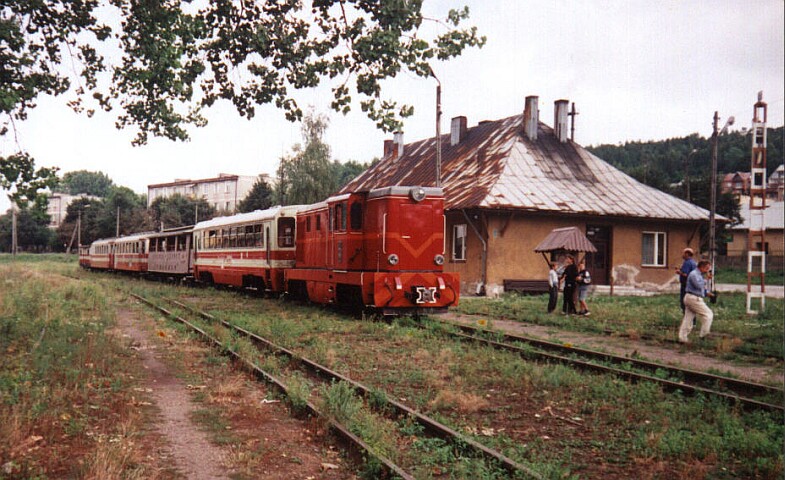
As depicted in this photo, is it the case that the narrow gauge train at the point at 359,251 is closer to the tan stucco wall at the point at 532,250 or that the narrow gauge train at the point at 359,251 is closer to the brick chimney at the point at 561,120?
the tan stucco wall at the point at 532,250

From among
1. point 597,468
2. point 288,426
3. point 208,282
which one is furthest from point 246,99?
point 208,282

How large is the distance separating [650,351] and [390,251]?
5.80 m

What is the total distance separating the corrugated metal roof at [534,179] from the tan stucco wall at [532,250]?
702mm

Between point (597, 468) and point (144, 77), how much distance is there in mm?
7621

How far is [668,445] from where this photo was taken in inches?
239

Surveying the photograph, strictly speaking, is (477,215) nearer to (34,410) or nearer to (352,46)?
(352,46)

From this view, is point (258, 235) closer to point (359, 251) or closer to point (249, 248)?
point (249, 248)

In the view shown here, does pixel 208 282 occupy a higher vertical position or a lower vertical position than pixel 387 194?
lower

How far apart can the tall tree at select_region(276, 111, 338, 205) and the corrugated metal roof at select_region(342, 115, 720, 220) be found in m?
16.1

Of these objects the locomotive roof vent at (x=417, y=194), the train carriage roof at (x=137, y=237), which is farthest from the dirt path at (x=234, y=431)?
the train carriage roof at (x=137, y=237)

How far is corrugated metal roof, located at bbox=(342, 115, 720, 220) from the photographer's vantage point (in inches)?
1041

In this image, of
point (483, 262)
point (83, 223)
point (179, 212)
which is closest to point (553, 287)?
point (483, 262)

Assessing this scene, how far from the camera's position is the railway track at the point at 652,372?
8031mm

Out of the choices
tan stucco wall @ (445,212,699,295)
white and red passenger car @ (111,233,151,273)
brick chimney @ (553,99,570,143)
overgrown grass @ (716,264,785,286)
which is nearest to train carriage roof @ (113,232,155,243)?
white and red passenger car @ (111,233,151,273)
